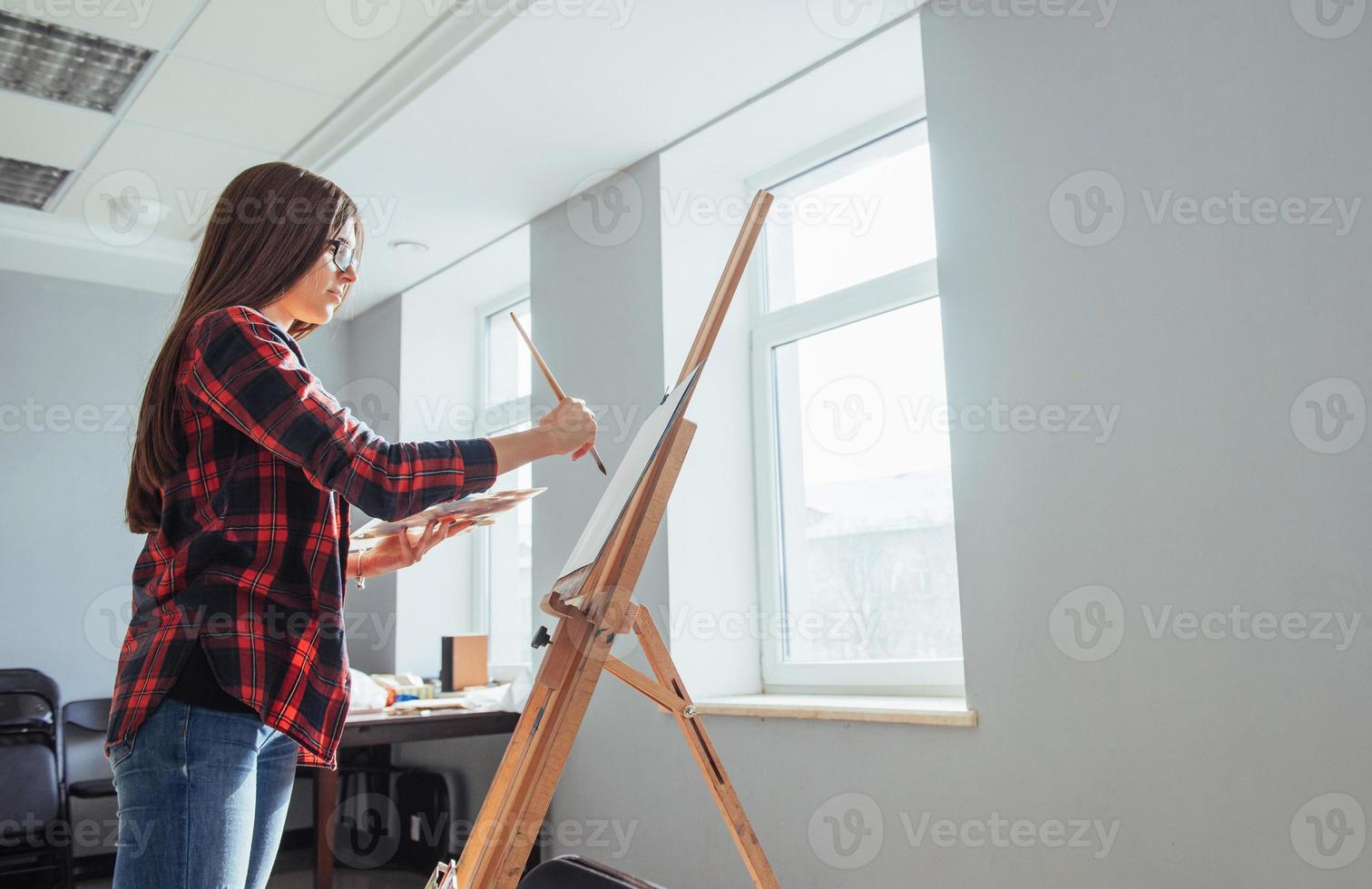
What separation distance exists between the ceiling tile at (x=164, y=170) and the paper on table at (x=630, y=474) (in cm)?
261

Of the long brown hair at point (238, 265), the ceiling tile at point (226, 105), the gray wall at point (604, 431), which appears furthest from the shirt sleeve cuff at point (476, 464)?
the ceiling tile at point (226, 105)

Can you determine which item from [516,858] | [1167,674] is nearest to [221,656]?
[516,858]

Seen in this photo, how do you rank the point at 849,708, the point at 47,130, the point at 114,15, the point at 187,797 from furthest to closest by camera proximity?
1. the point at 47,130
2. the point at 114,15
3. the point at 849,708
4. the point at 187,797

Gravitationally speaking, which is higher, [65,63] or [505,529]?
[65,63]

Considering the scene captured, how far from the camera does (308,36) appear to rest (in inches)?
111

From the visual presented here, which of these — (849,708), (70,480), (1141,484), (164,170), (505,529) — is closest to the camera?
(1141,484)

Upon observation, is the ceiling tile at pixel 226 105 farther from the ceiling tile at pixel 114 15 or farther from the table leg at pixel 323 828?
the table leg at pixel 323 828

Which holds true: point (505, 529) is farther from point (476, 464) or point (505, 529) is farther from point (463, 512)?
point (476, 464)

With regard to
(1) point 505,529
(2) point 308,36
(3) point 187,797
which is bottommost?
(3) point 187,797

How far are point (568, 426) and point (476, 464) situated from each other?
0.14 meters

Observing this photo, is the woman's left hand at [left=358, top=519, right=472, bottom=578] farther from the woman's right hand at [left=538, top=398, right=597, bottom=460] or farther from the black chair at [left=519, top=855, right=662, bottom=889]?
the black chair at [left=519, top=855, right=662, bottom=889]

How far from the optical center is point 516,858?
1133mm

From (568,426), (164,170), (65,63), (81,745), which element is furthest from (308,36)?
(81,745)

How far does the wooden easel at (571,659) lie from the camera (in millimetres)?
1166
